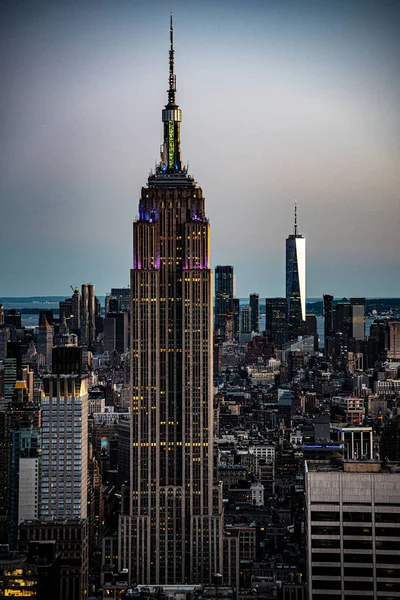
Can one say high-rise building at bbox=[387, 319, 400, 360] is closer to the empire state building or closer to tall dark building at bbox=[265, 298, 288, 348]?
tall dark building at bbox=[265, 298, 288, 348]

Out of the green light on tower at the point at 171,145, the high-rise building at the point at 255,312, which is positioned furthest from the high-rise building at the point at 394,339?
the green light on tower at the point at 171,145

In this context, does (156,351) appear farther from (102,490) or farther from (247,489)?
(247,489)

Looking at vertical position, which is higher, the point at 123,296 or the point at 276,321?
the point at 276,321

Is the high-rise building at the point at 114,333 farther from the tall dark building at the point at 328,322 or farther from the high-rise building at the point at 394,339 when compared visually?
the high-rise building at the point at 394,339

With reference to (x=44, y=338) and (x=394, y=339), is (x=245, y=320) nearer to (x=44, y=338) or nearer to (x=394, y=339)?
(x=394, y=339)

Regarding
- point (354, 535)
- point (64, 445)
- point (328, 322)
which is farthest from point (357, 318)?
point (354, 535)

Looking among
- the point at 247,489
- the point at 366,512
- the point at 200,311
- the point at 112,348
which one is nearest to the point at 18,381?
the point at 112,348
